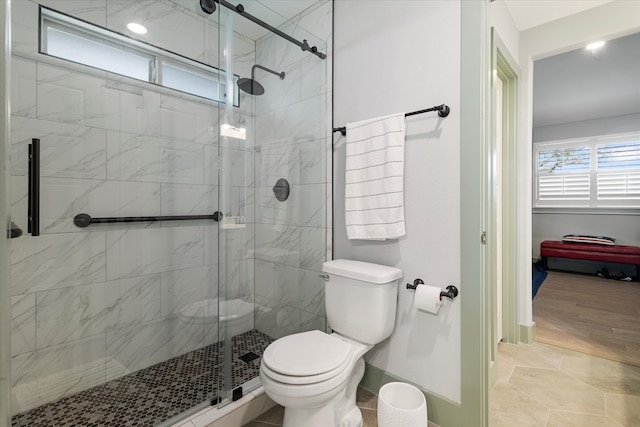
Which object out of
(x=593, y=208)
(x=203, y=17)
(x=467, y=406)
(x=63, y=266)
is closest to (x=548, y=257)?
(x=593, y=208)

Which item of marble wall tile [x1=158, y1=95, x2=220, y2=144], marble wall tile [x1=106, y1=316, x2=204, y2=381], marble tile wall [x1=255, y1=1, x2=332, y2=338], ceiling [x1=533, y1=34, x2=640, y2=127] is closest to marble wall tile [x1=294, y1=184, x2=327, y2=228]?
marble tile wall [x1=255, y1=1, x2=332, y2=338]

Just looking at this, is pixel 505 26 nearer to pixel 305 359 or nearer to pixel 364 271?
pixel 364 271

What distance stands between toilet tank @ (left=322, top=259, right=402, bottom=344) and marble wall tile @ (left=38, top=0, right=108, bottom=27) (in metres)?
1.96

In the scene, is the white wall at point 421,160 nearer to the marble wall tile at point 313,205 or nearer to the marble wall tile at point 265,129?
the marble wall tile at point 313,205

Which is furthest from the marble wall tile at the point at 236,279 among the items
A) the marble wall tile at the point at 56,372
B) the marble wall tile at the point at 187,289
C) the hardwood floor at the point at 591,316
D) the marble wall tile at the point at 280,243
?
the hardwood floor at the point at 591,316

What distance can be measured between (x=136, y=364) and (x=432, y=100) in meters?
2.32

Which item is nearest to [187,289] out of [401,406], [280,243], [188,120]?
[280,243]

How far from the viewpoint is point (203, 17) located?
1.92m

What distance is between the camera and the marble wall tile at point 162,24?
5.98 ft

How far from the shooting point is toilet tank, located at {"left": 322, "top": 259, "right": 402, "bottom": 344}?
1.60m

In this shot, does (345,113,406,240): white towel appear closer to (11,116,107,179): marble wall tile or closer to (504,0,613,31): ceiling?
(504,0,613,31): ceiling

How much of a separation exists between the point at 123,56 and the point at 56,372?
1834 millimetres

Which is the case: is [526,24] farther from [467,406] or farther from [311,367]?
[311,367]

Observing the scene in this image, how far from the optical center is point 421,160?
1.63 m
